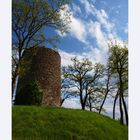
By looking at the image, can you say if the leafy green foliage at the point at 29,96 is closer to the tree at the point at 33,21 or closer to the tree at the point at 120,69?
the tree at the point at 33,21

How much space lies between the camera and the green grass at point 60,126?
23.3 feet

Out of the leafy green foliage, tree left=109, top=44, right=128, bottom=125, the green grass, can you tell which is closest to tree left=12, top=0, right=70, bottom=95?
the green grass

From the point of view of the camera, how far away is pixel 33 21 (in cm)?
857

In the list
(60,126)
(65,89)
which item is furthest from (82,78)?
(60,126)

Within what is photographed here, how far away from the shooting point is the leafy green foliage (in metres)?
9.77

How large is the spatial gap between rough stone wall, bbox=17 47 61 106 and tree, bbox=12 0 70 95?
3.70ft

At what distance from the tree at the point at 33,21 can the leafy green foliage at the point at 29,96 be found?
1488 mm

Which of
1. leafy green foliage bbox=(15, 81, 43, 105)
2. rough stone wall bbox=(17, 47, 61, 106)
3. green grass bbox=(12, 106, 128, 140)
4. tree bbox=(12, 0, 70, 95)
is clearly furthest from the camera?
rough stone wall bbox=(17, 47, 61, 106)

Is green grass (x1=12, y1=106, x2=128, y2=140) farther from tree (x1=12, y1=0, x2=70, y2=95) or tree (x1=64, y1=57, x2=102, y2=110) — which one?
tree (x1=64, y1=57, x2=102, y2=110)

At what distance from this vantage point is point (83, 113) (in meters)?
8.57
